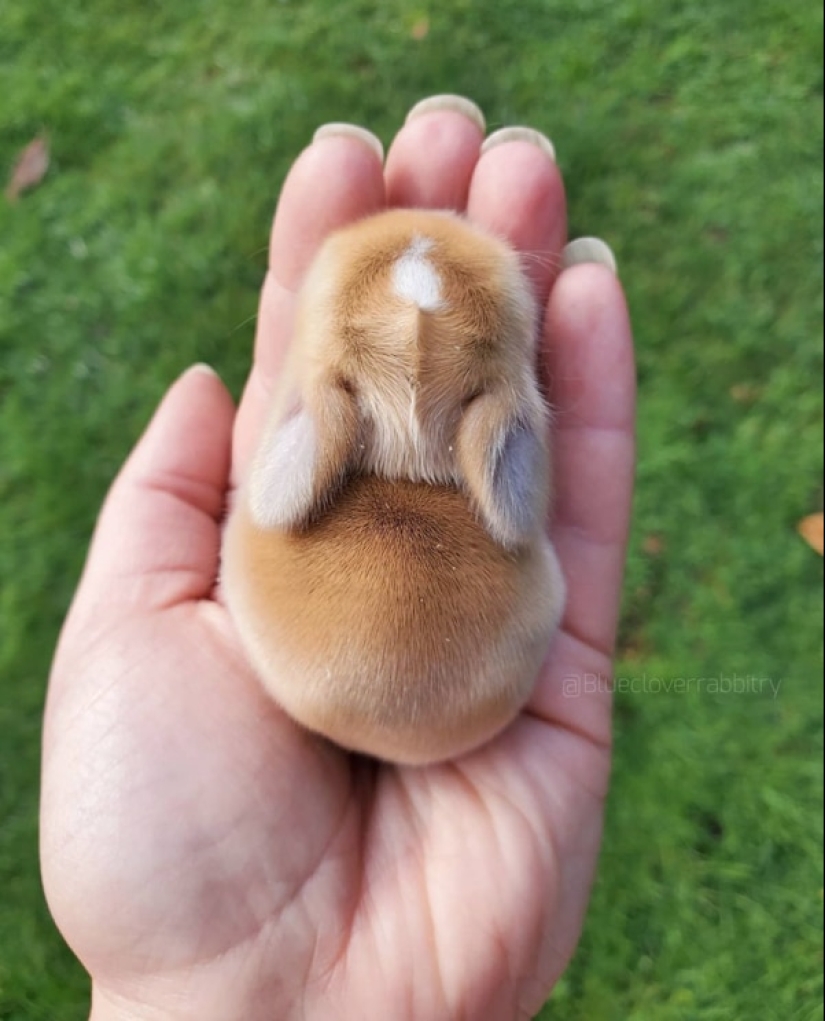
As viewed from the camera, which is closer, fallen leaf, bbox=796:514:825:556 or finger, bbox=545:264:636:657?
finger, bbox=545:264:636:657

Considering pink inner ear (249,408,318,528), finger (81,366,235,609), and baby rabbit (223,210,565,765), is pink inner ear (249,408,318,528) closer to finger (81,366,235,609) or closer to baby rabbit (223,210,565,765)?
baby rabbit (223,210,565,765)

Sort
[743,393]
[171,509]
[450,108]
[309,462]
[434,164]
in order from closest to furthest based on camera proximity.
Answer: [309,462]
[171,509]
[434,164]
[450,108]
[743,393]

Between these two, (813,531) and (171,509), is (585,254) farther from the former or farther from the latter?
(813,531)

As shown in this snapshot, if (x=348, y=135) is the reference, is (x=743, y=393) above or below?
below

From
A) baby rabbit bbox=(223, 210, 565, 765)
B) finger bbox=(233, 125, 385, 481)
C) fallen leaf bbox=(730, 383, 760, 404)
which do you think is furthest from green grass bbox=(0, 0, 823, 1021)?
baby rabbit bbox=(223, 210, 565, 765)

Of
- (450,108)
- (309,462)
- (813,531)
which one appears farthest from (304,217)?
(813,531)
